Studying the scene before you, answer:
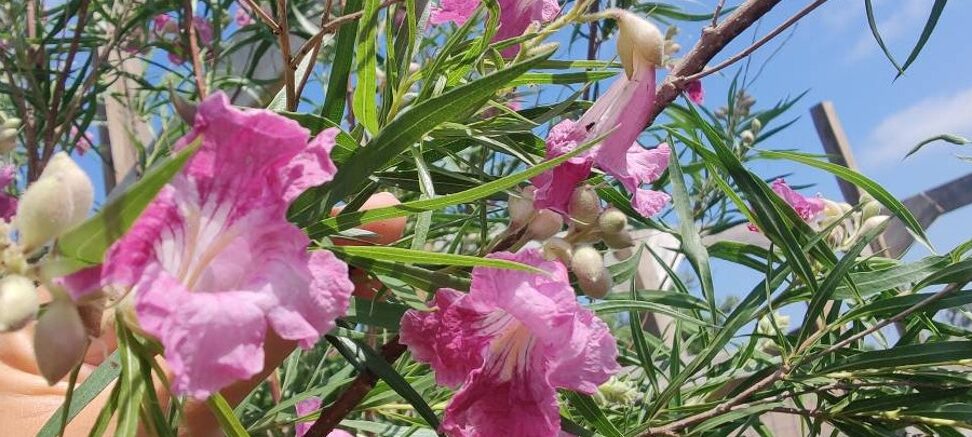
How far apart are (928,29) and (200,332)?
0.52m

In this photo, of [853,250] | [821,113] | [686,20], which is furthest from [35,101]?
[821,113]

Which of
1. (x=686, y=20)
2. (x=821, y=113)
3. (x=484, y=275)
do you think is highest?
(x=821, y=113)

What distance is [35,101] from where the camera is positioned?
4.34 ft

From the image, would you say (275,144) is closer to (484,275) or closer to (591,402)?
(484,275)

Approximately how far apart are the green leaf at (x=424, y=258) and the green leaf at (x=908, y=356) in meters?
0.37

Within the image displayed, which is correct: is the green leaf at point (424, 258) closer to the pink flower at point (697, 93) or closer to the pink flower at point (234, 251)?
the pink flower at point (234, 251)

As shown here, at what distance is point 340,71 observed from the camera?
1.60ft

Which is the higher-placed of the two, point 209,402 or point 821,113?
point 821,113

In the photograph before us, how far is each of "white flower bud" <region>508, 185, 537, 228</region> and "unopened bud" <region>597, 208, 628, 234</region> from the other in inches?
1.8

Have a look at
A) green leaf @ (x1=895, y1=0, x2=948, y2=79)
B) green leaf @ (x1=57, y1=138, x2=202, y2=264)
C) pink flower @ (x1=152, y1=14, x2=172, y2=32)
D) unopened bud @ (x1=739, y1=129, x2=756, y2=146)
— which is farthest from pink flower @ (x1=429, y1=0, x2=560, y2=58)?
pink flower @ (x1=152, y1=14, x2=172, y2=32)

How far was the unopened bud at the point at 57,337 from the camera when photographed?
300 millimetres

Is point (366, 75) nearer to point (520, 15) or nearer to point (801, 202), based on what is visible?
point (520, 15)

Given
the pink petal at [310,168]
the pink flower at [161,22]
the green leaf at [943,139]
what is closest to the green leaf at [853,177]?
the green leaf at [943,139]

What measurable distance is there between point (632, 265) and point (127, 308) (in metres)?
0.44
